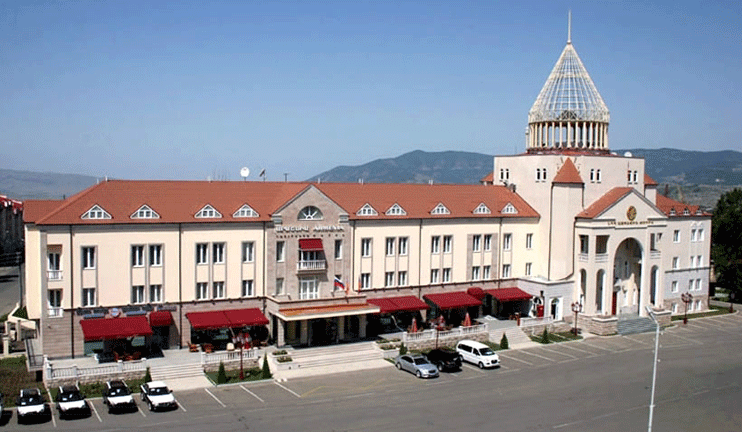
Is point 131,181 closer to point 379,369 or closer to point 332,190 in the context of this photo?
point 332,190

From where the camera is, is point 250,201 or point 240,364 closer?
point 240,364

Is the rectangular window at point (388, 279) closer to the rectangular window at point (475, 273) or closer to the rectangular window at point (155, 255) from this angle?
the rectangular window at point (475, 273)

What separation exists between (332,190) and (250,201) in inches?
364

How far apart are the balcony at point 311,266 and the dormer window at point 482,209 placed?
1755cm

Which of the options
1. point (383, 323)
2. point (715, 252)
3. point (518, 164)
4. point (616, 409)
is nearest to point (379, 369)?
point (383, 323)

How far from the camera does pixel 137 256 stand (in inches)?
2157

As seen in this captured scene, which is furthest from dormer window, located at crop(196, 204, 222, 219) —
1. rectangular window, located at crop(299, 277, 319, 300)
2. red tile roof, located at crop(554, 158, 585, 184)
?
red tile roof, located at crop(554, 158, 585, 184)

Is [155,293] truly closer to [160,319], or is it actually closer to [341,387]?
[160,319]

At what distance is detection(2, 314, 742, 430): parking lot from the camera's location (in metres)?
42.3

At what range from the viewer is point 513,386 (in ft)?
169

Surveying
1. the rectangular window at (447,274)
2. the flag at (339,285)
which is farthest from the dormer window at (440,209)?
the flag at (339,285)

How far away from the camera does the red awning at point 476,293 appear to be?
69438 mm

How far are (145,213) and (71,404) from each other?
17.2 metres

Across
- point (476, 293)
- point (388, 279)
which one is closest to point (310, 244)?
point (388, 279)
